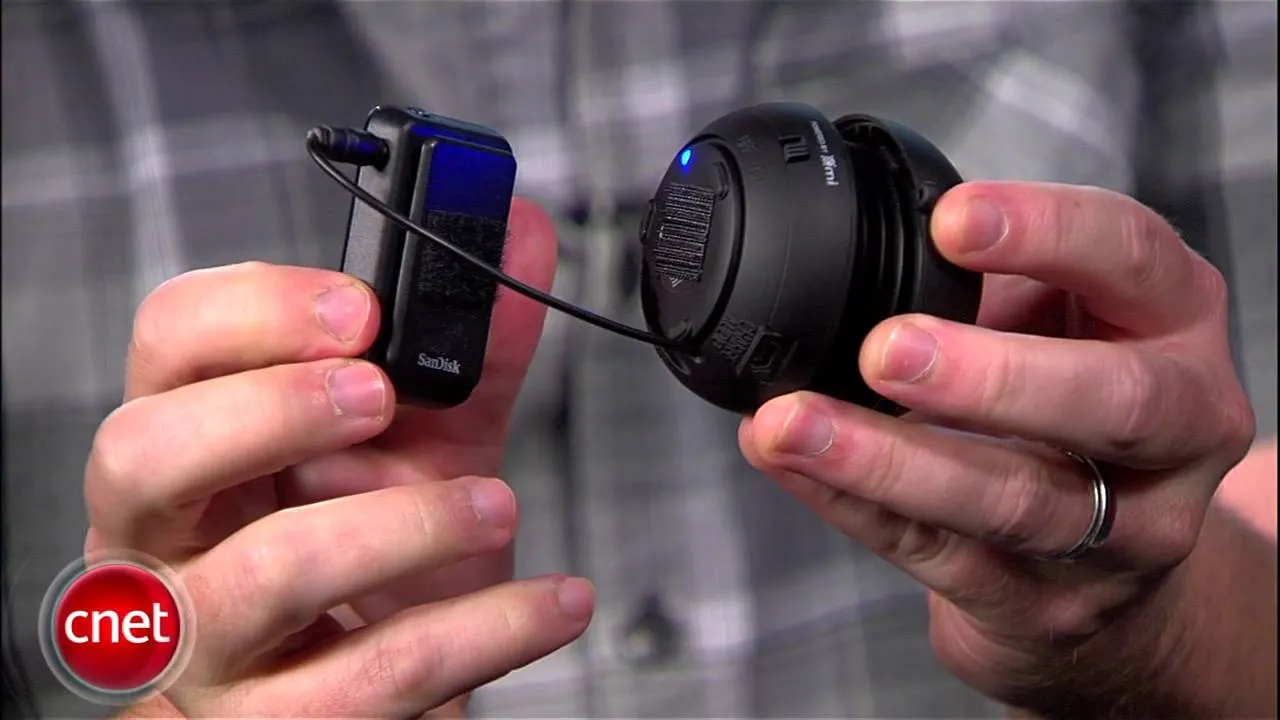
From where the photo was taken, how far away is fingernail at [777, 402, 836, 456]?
469 mm

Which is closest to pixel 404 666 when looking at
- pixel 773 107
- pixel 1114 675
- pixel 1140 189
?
pixel 773 107

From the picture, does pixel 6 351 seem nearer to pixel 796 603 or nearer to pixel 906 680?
pixel 796 603

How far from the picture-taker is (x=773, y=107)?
50cm

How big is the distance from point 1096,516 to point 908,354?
183mm

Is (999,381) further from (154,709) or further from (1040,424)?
(154,709)

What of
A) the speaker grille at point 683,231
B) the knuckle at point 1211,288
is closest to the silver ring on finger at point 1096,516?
the knuckle at point 1211,288

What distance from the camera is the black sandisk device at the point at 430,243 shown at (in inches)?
18.6

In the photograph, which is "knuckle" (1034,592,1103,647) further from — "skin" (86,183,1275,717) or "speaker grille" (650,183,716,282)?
"speaker grille" (650,183,716,282)

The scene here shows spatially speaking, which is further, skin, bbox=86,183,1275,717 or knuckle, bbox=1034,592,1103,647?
knuckle, bbox=1034,592,1103,647

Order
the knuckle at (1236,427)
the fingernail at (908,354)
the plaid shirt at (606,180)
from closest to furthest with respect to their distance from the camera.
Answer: the fingernail at (908,354) → the knuckle at (1236,427) → the plaid shirt at (606,180)

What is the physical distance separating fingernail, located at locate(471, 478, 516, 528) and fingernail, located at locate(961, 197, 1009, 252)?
0.86 ft

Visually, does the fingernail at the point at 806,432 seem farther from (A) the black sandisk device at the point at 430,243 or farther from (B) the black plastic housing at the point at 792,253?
(A) the black sandisk device at the point at 430,243

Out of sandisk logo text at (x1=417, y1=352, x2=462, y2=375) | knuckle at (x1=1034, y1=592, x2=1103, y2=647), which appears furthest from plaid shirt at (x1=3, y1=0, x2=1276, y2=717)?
sandisk logo text at (x1=417, y1=352, x2=462, y2=375)

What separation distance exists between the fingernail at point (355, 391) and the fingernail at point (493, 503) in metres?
0.07
